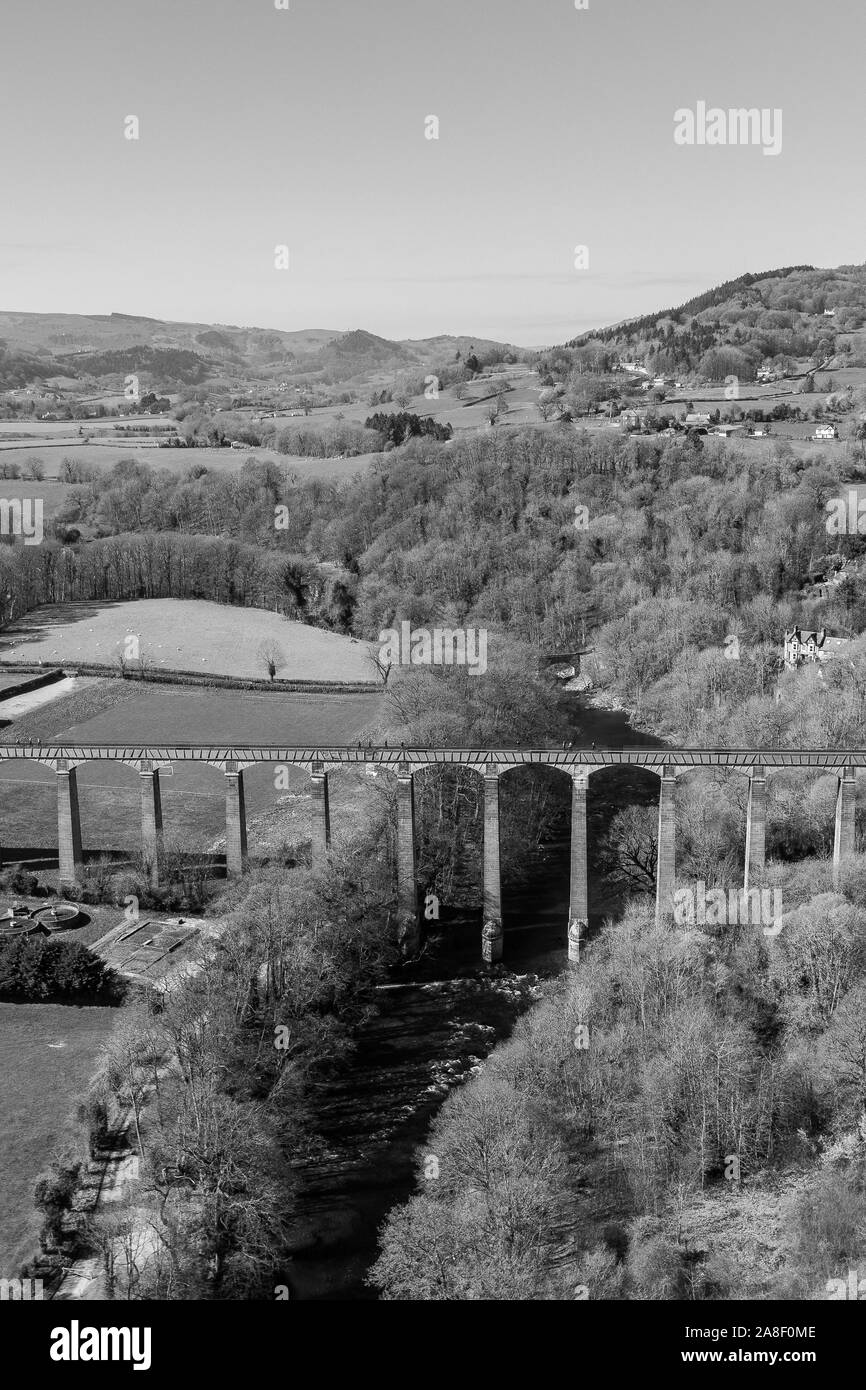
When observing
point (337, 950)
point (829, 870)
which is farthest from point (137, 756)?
point (829, 870)

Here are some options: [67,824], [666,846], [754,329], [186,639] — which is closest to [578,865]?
[666,846]

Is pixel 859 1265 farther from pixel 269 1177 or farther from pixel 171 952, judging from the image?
pixel 171 952

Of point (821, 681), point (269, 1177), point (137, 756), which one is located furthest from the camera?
point (821, 681)

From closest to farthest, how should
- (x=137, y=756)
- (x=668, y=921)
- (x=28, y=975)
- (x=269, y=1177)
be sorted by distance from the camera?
(x=269, y=1177)
(x=28, y=975)
(x=668, y=921)
(x=137, y=756)

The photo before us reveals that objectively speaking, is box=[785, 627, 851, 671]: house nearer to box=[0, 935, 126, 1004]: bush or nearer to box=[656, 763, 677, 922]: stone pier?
box=[656, 763, 677, 922]: stone pier

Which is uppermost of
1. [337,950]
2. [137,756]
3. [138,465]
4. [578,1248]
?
[138,465]

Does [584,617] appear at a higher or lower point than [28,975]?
higher
